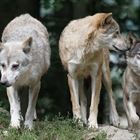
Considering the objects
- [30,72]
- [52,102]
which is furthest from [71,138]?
[52,102]

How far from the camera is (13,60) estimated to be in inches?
378

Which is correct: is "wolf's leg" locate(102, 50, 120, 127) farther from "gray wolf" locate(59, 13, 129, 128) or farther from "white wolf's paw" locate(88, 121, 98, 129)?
"white wolf's paw" locate(88, 121, 98, 129)

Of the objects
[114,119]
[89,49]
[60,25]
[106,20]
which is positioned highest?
[106,20]

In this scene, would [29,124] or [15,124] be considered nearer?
[15,124]

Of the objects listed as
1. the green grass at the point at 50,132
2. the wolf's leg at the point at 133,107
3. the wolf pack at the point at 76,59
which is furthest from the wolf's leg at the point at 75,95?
the wolf's leg at the point at 133,107

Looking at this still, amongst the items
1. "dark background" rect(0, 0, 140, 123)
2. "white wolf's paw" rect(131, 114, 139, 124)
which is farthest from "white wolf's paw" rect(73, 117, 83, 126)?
"dark background" rect(0, 0, 140, 123)

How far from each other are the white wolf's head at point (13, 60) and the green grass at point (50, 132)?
33.1 inches

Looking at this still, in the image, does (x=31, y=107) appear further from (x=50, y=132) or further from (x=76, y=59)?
(x=76, y=59)

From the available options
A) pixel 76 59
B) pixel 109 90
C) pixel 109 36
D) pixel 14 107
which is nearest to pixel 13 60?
pixel 14 107

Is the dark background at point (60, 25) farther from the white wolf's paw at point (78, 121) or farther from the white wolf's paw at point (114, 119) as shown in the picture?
the white wolf's paw at point (78, 121)

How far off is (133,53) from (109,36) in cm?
75

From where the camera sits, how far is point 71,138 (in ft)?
30.7

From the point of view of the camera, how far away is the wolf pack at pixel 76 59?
991cm

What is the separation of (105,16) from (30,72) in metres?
1.87
